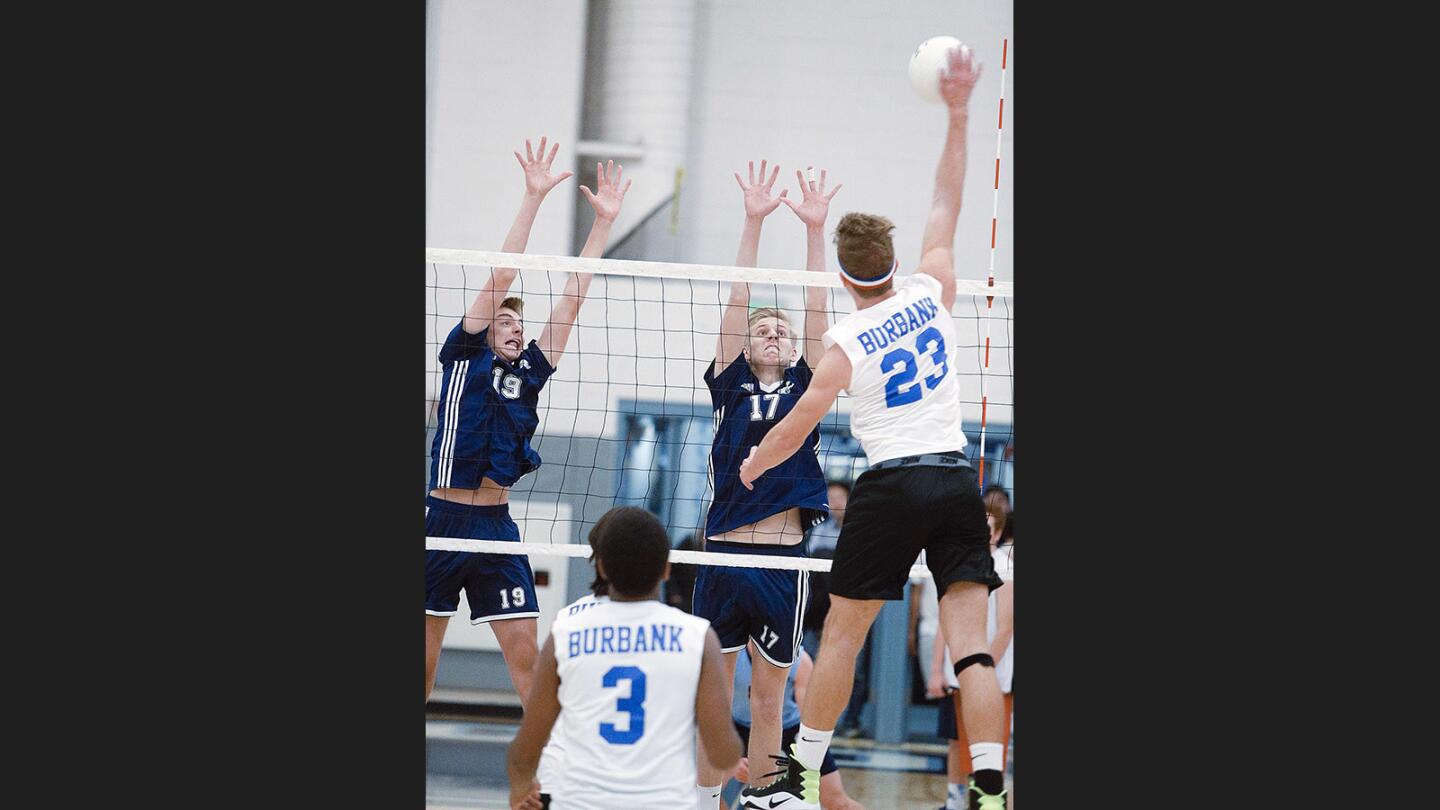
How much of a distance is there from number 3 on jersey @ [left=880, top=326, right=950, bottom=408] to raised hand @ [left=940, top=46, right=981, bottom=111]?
1.02 meters

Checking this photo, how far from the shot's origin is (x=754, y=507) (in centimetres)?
612

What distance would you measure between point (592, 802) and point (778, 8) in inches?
250

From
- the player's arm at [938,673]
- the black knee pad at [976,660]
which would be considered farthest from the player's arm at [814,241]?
the player's arm at [938,673]

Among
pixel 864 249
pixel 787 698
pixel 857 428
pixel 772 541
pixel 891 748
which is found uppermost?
pixel 864 249

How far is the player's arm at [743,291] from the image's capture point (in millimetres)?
6309

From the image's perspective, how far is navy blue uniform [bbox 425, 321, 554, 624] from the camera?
6188 millimetres

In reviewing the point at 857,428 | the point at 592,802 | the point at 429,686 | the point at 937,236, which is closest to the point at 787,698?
the point at 429,686

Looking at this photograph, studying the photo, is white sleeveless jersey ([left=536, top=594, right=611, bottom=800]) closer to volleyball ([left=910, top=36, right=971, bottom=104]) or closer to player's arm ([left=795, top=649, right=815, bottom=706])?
volleyball ([left=910, top=36, right=971, bottom=104])

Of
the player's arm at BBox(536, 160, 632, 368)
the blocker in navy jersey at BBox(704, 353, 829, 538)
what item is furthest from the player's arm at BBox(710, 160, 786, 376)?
the player's arm at BBox(536, 160, 632, 368)

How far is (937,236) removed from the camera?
4.96 m

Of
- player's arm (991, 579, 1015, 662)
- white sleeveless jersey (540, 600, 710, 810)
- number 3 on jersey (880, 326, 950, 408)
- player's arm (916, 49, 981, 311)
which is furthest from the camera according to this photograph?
player's arm (991, 579, 1015, 662)

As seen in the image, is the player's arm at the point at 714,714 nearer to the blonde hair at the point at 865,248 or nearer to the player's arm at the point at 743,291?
the blonde hair at the point at 865,248

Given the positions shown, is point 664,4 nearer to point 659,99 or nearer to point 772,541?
point 659,99

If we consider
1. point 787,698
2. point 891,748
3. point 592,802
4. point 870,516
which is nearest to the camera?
point 592,802
